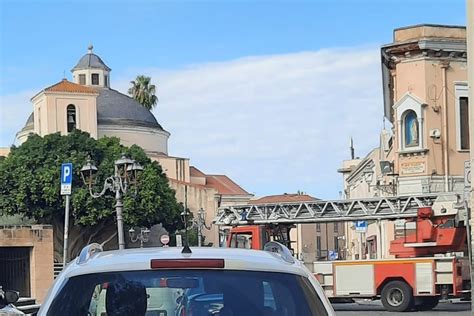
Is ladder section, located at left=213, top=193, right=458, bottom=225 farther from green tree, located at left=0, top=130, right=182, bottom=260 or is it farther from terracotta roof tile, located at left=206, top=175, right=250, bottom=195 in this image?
terracotta roof tile, located at left=206, top=175, right=250, bottom=195

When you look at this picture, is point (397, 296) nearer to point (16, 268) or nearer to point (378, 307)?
point (378, 307)

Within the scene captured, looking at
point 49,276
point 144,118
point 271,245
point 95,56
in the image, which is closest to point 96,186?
point 49,276

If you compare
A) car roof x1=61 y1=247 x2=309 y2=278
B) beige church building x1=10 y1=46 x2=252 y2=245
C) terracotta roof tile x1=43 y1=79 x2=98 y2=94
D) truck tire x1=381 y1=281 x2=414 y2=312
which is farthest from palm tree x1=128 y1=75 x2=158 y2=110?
car roof x1=61 y1=247 x2=309 y2=278

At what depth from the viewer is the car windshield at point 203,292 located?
5148 millimetres

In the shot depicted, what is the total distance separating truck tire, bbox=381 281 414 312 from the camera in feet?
96.7

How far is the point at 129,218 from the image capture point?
242 feet

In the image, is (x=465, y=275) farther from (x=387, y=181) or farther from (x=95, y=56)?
(x=95, y=56)

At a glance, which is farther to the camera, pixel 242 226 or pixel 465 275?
pixel 242 226

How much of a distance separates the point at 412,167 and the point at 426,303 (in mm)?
9708

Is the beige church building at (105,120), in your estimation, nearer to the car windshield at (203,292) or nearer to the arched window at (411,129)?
the arched window at (411,129)

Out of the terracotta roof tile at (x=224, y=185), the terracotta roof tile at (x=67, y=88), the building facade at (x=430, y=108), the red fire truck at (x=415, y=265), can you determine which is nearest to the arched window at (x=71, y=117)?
the terracotta roof tile at (x=67, y=88)

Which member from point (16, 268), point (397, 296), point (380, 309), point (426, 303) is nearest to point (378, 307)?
point (380, 309)

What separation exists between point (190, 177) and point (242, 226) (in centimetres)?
8582

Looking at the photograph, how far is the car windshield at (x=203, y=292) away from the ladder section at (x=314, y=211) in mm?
28903
